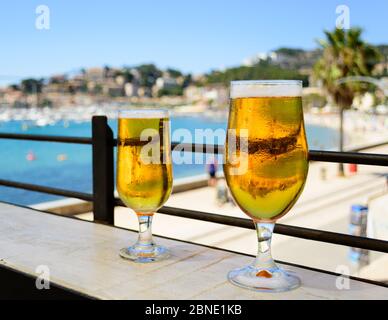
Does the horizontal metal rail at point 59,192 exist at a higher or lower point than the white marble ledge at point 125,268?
lower

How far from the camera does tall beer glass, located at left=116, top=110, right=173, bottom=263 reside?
1.25 metres

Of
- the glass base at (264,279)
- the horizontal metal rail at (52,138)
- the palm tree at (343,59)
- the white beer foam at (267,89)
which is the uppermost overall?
the palm tree at (343,59)

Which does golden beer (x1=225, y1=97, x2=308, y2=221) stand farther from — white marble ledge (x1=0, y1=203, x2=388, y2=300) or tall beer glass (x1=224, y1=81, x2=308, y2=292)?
white marble ledge (x1=0, y1=203, x2=388, y2=300)

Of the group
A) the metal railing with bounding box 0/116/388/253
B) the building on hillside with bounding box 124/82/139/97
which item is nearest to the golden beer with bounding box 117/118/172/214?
the metal railing with bounding box 0/116/388/253

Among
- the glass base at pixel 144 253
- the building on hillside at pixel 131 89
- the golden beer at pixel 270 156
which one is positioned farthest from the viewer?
the building on hillside at pixel 131 89

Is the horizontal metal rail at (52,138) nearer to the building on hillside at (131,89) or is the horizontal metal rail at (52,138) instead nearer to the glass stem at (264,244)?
the glass stem at (264,244)

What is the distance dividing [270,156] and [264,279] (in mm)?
269

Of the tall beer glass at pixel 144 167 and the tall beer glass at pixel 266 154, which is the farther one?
the tall beer glass at pixel 144 167

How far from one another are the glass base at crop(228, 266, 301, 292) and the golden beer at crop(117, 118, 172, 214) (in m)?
0.29

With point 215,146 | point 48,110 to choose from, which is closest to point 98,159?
point 215,146

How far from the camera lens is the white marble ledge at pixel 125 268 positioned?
1.02 meters

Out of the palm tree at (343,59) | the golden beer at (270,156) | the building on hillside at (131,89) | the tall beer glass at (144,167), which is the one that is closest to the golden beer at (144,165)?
the tall beer glass at (144,167)

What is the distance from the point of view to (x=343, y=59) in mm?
25781
